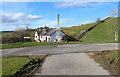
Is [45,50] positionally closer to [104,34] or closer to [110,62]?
[110,62]

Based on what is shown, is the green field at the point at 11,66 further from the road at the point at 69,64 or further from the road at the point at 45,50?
the road at the point at 45,50

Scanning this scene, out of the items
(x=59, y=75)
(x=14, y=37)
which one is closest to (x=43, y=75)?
(x=59, y=75)

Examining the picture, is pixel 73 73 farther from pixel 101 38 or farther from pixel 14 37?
pixel 101 38

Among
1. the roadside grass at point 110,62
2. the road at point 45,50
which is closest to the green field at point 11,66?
the road at point 45,50

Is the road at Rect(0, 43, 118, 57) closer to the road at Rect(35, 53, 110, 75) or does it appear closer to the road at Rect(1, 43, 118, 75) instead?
the road at Rect(1, 43, 118, 75)

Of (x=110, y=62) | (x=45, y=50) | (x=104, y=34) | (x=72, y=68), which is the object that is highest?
(x=104, y=34)

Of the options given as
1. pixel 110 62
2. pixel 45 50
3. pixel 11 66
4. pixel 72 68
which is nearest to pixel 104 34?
pixel 45 50

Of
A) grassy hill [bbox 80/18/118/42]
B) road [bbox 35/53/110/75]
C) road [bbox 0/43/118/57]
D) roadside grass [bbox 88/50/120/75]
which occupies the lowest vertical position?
road [bbox 35/53/110/75]

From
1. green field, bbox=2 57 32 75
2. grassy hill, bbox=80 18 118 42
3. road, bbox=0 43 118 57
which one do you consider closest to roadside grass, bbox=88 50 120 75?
road, bbox=0 43 118 57

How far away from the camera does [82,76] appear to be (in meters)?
5.84

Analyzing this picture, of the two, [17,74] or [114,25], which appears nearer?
[17,74]

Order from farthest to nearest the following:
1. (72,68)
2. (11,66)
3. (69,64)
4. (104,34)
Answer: (104,34), (69,64), (11,66), (72,68)

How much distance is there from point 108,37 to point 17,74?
94.0 feet

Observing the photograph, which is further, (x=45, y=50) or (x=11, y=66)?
(x=45, y=50)
